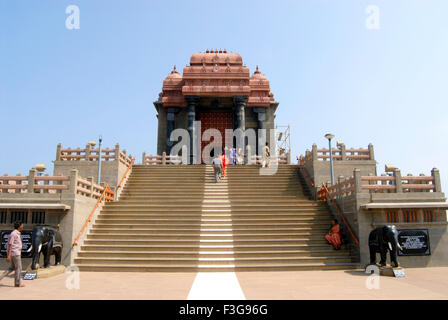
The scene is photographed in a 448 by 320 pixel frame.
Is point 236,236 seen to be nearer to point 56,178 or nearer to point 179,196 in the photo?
point 179,196

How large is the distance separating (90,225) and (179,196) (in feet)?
14.4

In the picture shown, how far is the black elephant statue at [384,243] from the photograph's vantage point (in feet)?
31.2

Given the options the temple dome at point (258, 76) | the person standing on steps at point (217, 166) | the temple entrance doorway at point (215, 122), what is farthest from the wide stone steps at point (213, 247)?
the temple dome at point (258, 76)

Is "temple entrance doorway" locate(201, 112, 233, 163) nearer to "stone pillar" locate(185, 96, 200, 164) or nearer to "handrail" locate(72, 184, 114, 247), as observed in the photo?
"stone pillar" locate(185, 96, 200, 164)

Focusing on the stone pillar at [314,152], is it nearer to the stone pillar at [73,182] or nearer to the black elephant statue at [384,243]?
the black elephant statue at [384,243]

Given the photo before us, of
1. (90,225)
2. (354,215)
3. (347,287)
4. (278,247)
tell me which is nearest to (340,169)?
(354,215)

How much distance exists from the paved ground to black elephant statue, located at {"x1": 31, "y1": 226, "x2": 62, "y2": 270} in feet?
2.33

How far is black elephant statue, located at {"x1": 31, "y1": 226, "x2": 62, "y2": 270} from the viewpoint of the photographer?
9.40m

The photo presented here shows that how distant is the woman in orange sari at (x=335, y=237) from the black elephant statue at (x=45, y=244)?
30.1 ft

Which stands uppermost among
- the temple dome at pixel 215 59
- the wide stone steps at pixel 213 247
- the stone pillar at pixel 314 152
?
the temple dome at pixel 215 59

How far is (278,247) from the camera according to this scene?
1152 cm

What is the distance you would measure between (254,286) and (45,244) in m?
6.47

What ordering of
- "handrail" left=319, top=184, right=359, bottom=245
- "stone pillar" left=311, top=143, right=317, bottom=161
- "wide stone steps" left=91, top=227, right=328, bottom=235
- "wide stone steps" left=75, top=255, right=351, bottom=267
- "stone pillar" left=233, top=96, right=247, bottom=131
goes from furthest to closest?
"stone pillar" left=233, top=96, right=247, bottom=131
"stone pillar" left=311, top=143, right=317, bottom=161
"wide stone steps" left=91, top=227, right=328, bottom=235
"handrail" left=319, top=184, right=359, bottom=245
"wide stone steps" left=75, top=255, right=351, bottom=267

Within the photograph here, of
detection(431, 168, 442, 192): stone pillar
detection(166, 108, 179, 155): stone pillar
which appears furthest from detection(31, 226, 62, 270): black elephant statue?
detection(166, 108, 179, 155): stone pillar
